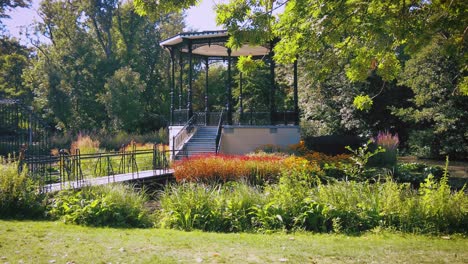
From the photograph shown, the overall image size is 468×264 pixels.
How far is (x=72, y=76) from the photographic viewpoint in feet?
121

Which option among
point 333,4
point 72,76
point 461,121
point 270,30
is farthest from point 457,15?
point 72,76

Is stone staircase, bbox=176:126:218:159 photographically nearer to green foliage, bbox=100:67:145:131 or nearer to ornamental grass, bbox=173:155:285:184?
ornamental grass, bbox=173:155:285:184

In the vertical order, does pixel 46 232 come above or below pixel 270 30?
below

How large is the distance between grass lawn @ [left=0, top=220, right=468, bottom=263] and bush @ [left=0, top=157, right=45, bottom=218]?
1.14 metres

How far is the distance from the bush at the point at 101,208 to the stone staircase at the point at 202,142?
9.97 m

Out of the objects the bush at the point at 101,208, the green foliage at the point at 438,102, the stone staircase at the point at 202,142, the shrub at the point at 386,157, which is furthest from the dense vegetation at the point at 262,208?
the green foliage at the point at 438,102

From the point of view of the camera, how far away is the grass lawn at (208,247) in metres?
5.16

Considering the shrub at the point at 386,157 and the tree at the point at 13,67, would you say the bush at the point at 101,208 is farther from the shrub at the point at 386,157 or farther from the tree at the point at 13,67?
the tree at the point at 13,67

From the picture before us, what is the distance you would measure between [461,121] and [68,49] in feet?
104

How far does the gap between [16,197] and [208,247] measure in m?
4.69

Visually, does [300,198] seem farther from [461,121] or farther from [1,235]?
[461,121]

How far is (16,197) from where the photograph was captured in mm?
8305

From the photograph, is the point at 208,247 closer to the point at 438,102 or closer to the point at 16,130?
the point at 16,130

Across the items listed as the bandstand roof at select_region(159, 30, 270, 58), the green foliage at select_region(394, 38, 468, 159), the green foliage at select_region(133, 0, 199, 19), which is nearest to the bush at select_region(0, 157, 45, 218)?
the green foliage at select_region(133, 0, 199, 19)
